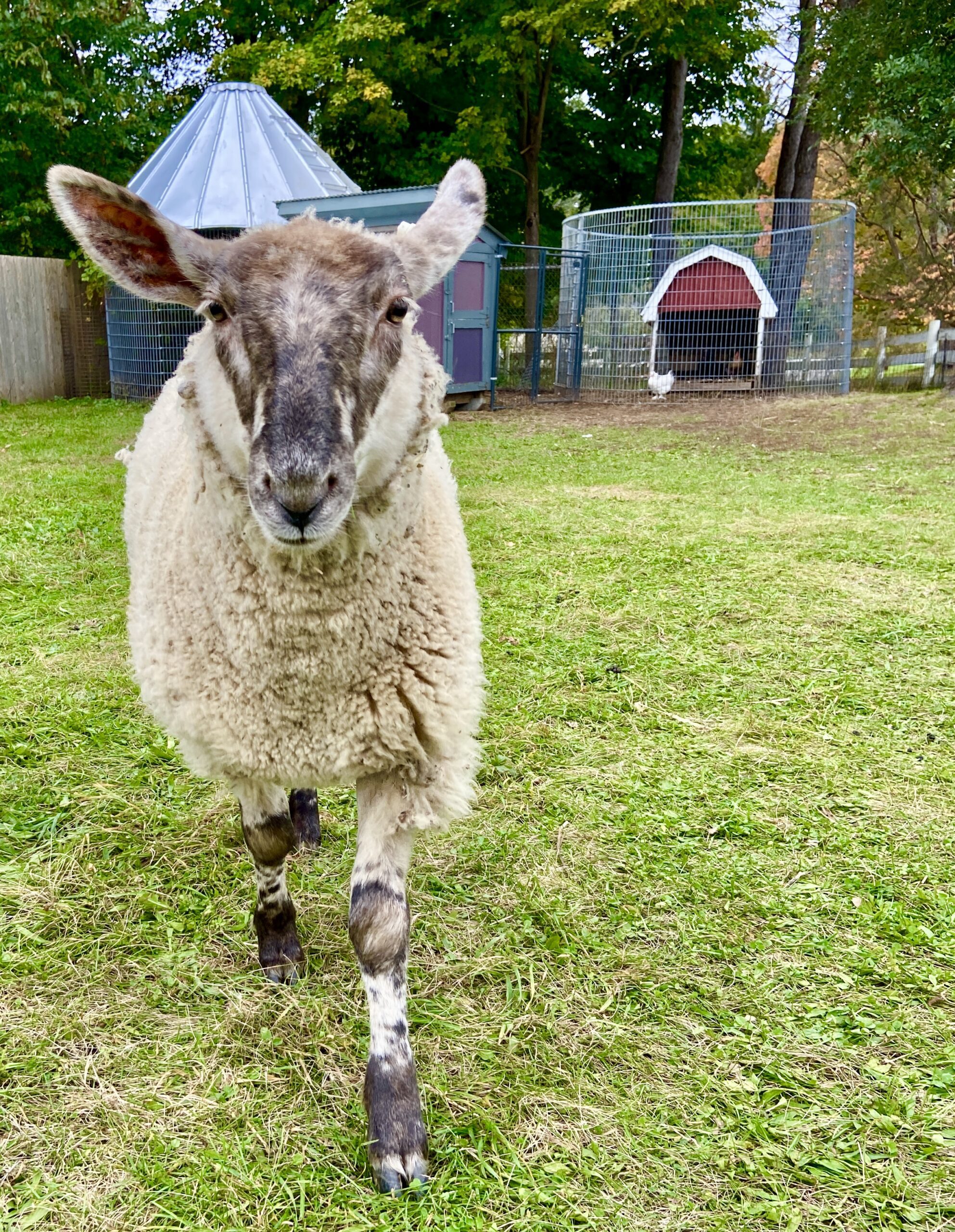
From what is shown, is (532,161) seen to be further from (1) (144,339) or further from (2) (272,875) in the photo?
(2) (272,875)

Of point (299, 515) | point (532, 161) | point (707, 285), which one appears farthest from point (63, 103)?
point (299, 515)

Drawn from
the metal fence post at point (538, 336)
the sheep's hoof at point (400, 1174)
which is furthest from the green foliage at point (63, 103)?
the sheep's hoof at point (400, 1174)

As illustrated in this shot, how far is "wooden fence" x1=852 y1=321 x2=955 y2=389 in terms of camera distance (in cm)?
1708

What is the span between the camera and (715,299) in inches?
624

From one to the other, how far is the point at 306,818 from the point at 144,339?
502 inches

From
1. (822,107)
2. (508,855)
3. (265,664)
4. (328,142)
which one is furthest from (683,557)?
(328,142)

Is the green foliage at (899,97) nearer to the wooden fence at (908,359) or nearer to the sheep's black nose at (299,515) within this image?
the wooden fence at (908,359)

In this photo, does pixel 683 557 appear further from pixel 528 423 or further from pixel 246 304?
pixel 528 423

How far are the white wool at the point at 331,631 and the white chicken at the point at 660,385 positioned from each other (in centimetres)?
1409

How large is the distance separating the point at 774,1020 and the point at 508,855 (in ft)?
3.37

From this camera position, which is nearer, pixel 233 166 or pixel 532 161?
pixel 233 166

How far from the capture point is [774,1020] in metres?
2.38

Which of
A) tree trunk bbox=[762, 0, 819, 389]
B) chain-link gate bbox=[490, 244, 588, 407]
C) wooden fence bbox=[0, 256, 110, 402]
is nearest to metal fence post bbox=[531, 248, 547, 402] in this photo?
chain-link gate bbox=[490, 244, 588, 407]

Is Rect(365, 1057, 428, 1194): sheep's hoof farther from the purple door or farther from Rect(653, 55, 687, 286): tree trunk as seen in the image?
Rect(653, 55, 687, 286): tree trunk
